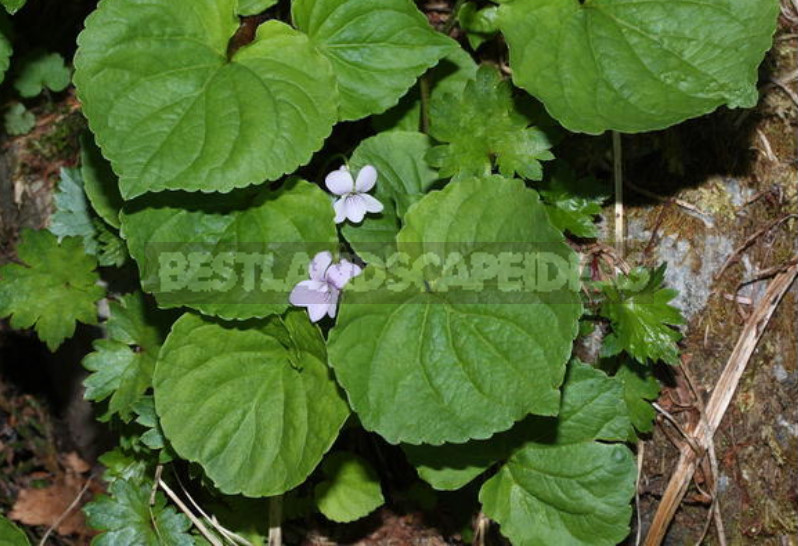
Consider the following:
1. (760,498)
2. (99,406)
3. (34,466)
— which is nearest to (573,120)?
(760,498)

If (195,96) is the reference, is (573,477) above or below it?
below

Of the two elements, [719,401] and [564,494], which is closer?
[564,494]

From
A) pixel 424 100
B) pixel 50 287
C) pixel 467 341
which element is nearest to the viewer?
pixel 467 341

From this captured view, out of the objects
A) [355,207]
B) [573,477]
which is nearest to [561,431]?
[573,477]

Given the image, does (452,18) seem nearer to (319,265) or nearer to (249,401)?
(319,265)

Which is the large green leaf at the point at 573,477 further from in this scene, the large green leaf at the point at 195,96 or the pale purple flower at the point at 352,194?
the large green leaf at the point at 195,96

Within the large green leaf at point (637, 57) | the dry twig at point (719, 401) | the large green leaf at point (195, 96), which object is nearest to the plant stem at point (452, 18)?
the large green leaf at point (637, 57)
